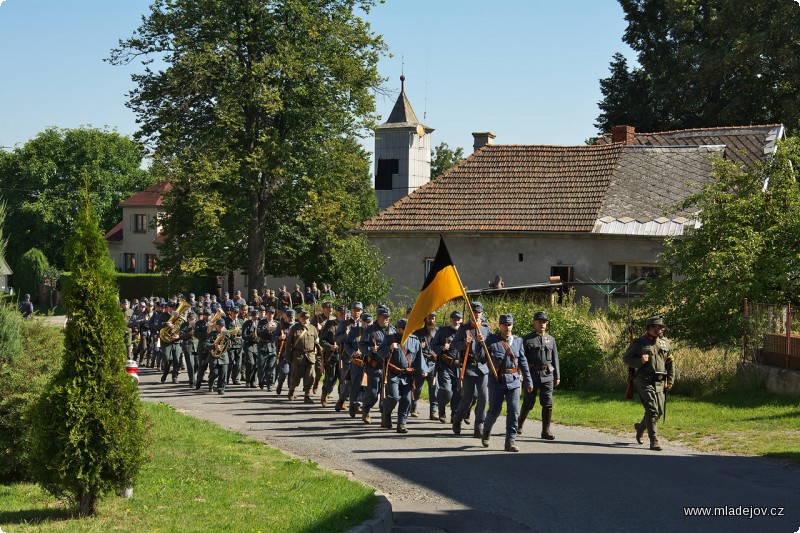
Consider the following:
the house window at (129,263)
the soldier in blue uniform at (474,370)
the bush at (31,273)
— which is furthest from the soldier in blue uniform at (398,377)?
the house window at (129,263)

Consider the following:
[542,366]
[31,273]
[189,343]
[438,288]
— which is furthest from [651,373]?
[31,273]

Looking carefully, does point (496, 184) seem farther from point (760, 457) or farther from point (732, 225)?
point (760, 457)

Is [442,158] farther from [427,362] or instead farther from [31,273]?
[427,362]

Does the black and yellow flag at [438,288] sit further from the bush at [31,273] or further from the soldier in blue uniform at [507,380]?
the bush at [31,273]

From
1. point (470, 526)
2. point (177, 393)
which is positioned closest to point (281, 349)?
point (177, 393)

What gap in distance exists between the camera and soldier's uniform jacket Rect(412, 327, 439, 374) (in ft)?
56.7

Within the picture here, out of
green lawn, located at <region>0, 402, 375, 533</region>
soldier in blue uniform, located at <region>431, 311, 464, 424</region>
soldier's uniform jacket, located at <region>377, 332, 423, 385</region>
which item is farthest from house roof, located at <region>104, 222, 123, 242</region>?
green lawn, located at <region>0, 402, 375, 533</region>

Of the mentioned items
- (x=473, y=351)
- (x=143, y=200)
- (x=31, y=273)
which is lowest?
(x=473, y=351)

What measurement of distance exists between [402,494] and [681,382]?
9.20 m

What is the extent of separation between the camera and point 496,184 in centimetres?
3584

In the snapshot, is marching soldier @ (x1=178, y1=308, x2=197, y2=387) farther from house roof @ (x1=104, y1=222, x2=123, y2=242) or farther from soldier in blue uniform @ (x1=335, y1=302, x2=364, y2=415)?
house roof @ (x1=104, y1=222, x2=123, y2=242)

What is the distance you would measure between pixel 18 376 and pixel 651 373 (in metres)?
8.28

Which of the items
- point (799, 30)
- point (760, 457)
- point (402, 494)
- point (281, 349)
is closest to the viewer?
point (402, 494)

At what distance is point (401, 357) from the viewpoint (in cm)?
1681
